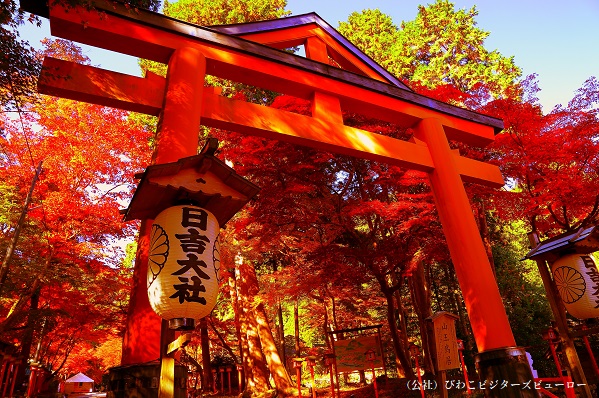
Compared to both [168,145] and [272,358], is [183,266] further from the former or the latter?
[272,358]

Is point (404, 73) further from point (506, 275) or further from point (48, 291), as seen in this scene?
point (48, 291)

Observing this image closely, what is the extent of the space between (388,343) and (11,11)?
20.4 m

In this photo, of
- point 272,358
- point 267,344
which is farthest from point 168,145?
point 272,358

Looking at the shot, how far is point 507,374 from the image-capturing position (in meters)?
5.48

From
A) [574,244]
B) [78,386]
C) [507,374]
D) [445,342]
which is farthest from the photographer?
[78,386]

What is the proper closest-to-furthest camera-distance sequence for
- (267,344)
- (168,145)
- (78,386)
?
(168,145), (267,344), (78,386)

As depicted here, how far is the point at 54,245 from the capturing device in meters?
11.9

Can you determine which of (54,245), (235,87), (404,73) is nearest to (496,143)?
(404,73)

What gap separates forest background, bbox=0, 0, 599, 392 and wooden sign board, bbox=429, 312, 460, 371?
2243mm

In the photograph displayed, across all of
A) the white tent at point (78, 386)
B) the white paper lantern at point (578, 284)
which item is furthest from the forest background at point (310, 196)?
the white tent at point (78, 386)

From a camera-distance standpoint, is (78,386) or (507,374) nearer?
(507,374)

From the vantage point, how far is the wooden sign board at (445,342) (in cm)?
688

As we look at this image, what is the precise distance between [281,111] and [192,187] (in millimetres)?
3098

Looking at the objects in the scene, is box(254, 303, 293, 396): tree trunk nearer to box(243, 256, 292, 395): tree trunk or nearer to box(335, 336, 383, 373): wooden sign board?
box(243, 256, 292, 395): tree trunk
